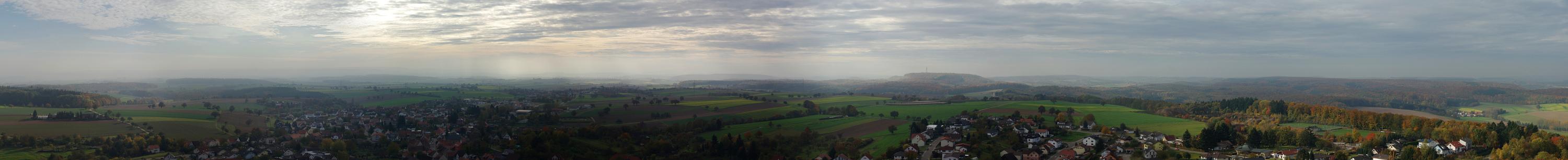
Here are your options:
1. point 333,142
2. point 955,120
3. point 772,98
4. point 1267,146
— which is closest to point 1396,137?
point 1267,146

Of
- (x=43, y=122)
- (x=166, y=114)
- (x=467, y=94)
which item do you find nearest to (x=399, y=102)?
(x=467, y=94)

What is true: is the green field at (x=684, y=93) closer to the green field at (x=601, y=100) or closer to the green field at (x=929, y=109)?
the green field at (x=601, y=100)

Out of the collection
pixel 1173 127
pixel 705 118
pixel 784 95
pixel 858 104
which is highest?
pixel 784 95

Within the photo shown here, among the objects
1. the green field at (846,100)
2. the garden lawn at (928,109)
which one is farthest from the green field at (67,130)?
the garden lawn at (928,109)

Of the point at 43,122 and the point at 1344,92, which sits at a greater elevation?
the point at 1344,92

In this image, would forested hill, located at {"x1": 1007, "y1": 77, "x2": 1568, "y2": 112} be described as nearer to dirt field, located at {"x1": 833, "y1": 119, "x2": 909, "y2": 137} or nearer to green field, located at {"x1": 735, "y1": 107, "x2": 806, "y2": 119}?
dirt field, located at {"x1": 833, "y1": 119, "x2": 909, "y2": 137}

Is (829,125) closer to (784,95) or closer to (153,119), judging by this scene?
(784,95)
